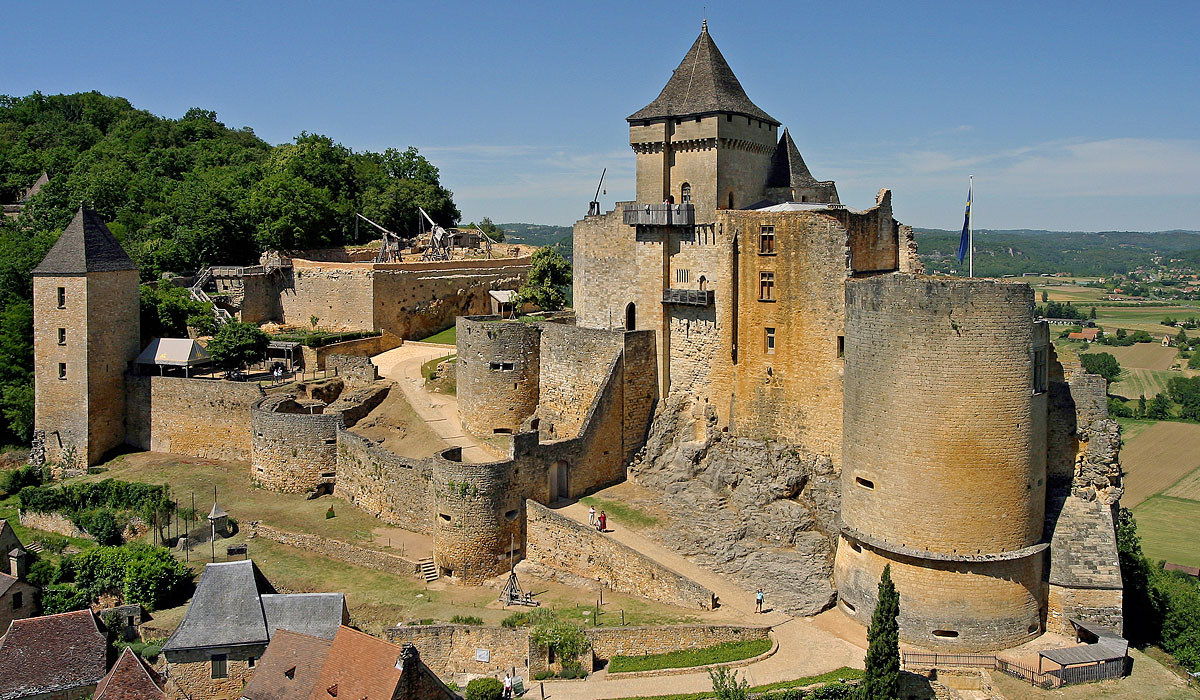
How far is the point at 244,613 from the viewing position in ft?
81.0

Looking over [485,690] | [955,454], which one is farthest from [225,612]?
[955,454]

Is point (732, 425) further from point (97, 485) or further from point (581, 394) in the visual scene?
point (97, 485)

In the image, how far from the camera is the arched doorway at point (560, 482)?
98.0 ft

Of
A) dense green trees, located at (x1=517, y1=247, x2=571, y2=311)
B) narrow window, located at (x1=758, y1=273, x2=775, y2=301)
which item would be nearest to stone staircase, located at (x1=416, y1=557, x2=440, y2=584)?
narrow window, located at (x1=758, y1=273, x2=775, y2=301)

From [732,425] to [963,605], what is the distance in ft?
31.3

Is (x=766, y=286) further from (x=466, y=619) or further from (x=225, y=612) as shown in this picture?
(x=225, y=612)

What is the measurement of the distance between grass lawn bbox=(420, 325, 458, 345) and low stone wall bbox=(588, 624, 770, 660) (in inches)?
937

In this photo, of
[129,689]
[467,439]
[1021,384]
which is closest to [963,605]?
[1021,384]

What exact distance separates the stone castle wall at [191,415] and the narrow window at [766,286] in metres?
19.3

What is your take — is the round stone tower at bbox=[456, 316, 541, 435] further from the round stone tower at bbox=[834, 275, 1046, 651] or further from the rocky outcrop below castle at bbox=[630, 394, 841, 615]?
the round stone tower at bbox=[834, 275, 1046, 651]

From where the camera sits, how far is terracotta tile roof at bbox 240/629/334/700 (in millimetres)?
21734

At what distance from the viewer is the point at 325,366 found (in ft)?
137

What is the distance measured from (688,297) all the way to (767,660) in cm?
1231

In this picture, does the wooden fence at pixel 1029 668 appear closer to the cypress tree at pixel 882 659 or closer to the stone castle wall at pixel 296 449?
the cypress tree at pixel 882 659
